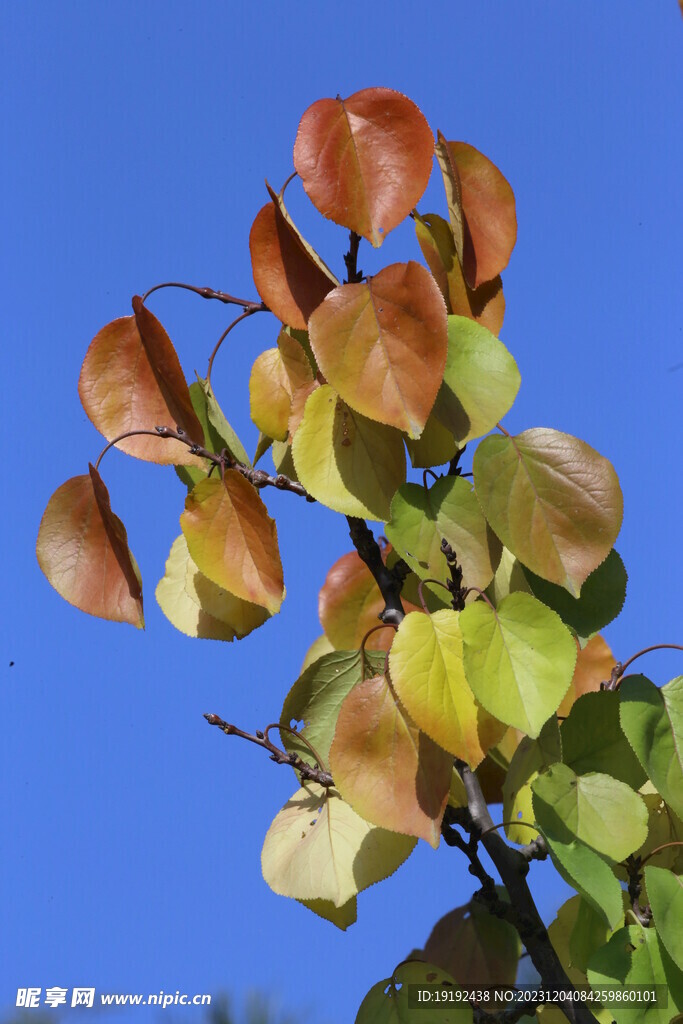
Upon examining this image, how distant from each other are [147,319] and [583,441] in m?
0.28

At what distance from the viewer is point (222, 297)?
0.67 m

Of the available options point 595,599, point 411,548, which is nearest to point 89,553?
point 411,548

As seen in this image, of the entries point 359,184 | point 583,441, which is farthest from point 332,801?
point 359,184

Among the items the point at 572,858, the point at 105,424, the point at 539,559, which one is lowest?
the point at 572,858

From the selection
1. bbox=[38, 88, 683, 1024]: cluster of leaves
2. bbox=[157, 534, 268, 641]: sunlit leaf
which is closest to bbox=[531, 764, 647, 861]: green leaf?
bbox=[38, 88, 683, 1024]: cluster of leaves

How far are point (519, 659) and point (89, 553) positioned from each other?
28 centimetres

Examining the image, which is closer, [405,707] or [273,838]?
[405,707]

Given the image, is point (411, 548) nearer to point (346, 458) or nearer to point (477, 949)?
point (346, 458)

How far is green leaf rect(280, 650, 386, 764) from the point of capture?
65cm

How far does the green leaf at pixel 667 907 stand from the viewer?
559 mm

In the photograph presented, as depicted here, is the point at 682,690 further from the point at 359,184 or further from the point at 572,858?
the point at 359,184

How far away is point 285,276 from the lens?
2.04 feet

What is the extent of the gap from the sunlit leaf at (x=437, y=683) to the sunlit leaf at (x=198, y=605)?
0.15 meters

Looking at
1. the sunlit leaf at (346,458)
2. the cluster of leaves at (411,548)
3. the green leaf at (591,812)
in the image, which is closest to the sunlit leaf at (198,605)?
the cluster of leaves at (411,548)
